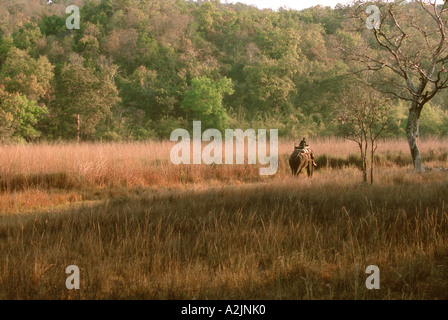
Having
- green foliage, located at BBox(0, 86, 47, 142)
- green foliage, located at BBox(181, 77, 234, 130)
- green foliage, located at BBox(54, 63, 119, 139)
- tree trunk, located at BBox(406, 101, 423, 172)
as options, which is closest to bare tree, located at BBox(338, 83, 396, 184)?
tree trunk, located at BBox(406, 101, 423, 172)

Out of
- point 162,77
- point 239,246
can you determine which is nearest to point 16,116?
point 162,77

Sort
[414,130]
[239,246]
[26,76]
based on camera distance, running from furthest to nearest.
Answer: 1. [26,76]
2. [414,130]
3. [239,246]

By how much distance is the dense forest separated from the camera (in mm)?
22797

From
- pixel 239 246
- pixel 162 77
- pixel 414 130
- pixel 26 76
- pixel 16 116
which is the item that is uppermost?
pixel 162 77

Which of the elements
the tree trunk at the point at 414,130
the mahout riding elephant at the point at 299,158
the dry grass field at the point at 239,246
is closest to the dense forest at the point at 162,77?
the tree trunk at the point at 414,130

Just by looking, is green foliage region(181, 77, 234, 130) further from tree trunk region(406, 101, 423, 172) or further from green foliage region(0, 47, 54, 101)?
tree trunk region(406, 101, 423, 172)

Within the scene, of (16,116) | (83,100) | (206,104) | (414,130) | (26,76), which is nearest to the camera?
(414,130)

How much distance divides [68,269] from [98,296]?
552 mm

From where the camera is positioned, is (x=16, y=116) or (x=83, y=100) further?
(x=83, y=100)

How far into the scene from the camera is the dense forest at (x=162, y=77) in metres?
22.8

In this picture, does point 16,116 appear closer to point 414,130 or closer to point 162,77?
point 162,77

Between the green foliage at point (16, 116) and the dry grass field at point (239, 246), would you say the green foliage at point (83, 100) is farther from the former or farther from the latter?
the dry grass field at point (239, 246)

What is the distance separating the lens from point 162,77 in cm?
2958

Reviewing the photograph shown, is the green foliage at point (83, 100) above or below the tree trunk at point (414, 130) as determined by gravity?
above
